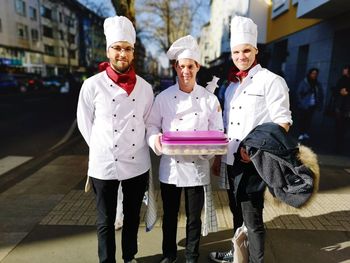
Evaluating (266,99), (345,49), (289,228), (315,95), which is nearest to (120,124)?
(266,99)

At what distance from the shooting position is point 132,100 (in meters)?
2.58

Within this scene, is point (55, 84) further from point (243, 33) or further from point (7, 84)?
point (243, 33)

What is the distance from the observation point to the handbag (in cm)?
267

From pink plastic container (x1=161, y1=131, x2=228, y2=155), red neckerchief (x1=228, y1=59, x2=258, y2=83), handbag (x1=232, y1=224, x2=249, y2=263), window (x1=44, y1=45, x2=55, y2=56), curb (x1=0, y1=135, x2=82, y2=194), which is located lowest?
curb (x1=0, y1=135, x2=82, y2=194)

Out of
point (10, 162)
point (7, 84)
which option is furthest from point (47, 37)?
point (10, 162)

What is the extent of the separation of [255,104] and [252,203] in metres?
0.79

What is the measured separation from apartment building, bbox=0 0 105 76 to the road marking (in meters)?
28.5

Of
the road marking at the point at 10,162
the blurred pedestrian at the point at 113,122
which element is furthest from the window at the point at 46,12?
the blurred pedestrian at the point at 113,122

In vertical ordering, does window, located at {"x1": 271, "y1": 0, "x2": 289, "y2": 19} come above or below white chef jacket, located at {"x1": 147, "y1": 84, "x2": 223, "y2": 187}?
above

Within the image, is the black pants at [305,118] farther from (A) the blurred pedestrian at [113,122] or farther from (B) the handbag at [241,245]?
(A) the blurred pedestrian at [113,122]

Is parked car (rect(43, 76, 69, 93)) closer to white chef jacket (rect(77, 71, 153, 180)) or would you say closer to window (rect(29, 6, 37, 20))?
window (rect(29, 6, 37, 20))

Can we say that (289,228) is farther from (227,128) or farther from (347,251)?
(227,128)

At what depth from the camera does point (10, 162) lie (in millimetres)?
6516

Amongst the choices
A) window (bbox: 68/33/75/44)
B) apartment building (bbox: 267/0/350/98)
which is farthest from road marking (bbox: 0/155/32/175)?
window (bbox: 68/33/75/44)
